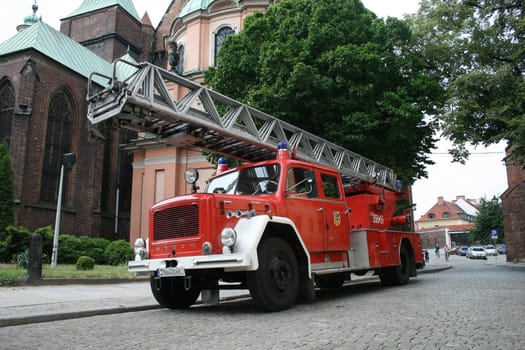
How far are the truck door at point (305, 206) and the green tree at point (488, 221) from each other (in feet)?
178

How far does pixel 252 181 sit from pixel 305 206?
1.07m

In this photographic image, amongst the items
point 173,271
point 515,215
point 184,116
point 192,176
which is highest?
point 515,215

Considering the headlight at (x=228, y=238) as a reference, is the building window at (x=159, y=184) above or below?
above

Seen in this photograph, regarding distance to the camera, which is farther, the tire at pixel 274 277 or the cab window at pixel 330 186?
the cab window at pixel 330 186

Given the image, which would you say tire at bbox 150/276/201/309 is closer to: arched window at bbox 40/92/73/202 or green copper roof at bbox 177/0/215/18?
arched window at bbox 40/92/73/202

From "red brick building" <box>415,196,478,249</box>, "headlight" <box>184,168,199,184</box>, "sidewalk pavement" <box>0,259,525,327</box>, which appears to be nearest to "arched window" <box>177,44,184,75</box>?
"sidewalk pavement" <box>0,259,525,327</box>

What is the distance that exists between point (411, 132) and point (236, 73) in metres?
6.85

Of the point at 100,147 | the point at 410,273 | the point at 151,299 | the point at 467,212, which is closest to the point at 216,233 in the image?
the point at 151,299

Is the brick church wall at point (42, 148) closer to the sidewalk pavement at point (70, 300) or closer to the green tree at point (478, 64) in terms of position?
the sidewalk pavement at point (70, 300)

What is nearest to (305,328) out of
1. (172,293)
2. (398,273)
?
(172,293)

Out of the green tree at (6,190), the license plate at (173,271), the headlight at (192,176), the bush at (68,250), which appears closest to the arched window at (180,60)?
the green tree at (6,190)

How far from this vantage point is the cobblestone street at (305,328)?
476cm

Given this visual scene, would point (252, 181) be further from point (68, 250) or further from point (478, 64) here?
point (478, 64)

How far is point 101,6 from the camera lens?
39750mm
